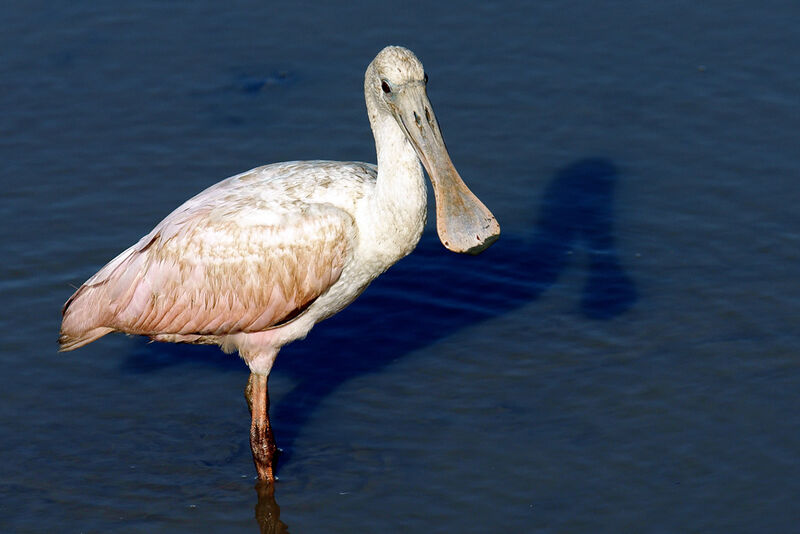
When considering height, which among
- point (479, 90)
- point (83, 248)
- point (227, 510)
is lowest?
point (227, 510)

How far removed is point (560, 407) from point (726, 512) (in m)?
1.62

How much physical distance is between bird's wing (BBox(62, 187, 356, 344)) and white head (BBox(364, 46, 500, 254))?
678mm

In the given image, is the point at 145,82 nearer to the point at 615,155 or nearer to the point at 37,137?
the point at 37,137

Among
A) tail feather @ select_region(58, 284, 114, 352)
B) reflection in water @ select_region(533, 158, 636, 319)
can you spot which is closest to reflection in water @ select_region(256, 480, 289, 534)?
tail feather @ select_region(58, 284, 114, 352)

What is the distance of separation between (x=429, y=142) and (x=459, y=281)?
3.17m

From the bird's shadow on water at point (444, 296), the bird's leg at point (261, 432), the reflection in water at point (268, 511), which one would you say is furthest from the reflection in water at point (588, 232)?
the reflection in water at point (268, 511)

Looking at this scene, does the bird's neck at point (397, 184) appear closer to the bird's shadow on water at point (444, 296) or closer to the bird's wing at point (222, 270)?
the bird's wing at point (222, 270)

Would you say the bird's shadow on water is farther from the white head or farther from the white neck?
the white head

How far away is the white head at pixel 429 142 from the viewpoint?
336 inches

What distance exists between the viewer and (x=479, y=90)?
13500 mm

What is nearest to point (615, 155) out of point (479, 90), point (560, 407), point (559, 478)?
point (479, 90)

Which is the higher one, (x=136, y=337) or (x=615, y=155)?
(x=615, y=155)

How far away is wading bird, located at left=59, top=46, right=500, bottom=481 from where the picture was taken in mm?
8641

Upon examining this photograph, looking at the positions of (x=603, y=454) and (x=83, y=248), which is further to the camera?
(x=83, y=248)
